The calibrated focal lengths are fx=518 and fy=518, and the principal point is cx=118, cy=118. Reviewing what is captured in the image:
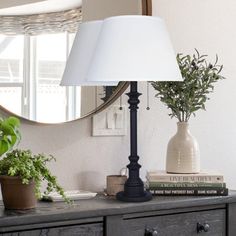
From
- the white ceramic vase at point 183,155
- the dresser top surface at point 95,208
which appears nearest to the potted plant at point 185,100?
the white ceramic vase at point 183,155

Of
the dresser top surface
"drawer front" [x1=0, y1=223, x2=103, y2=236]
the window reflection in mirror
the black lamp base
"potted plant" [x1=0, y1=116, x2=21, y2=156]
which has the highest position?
the window reflection in mirror

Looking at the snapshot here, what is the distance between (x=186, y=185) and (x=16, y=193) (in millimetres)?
620

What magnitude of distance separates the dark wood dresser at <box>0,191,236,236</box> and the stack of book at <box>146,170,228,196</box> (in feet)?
0.13

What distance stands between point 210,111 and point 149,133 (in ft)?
1.07

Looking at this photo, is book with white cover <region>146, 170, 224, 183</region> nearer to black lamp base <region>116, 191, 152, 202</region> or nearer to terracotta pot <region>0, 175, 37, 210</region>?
black lamp base <region>116, 191, 152, 202</region>

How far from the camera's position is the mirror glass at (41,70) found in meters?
1.84

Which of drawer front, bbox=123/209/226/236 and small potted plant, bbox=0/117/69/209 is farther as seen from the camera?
drawer front, bbox=123/209/226/236

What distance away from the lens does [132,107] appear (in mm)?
1757

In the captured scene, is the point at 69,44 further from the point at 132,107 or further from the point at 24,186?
the point at 24,186

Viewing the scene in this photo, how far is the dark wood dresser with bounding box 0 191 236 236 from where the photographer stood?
58.3 inches

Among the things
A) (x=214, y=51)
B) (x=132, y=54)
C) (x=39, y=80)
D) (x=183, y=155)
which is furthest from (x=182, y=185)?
(x=214, y=51)

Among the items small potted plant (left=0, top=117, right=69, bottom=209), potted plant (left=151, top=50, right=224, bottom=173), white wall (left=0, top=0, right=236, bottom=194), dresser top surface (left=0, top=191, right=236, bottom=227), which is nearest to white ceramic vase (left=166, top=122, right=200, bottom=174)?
potted plant (left=151, top=50, right=224, bottom=173)

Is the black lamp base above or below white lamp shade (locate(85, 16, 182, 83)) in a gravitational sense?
below

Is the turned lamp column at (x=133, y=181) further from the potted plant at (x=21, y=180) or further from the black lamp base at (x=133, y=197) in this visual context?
the potted plant at (x=21, y=180)
